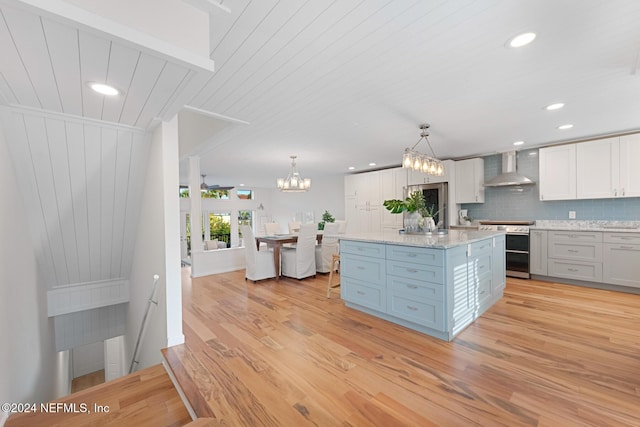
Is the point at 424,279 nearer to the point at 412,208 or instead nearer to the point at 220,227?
the point at 412,208

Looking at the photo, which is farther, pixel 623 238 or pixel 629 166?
pixel 629 166

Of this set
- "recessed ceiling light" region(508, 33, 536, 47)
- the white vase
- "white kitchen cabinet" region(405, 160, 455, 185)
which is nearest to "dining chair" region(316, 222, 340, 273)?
the white vase

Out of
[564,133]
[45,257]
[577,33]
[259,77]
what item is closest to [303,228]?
[259,77]

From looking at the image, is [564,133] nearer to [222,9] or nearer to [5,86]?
[222,9]

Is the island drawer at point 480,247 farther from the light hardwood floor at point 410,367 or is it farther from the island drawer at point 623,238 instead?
the island drawer at point 623,238

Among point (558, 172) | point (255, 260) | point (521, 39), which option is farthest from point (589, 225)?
point (255, 260)

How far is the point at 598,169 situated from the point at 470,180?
1.73 metres

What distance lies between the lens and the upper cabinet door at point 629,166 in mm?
3725

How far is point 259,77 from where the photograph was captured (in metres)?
2.20

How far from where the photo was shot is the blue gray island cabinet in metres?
2.42

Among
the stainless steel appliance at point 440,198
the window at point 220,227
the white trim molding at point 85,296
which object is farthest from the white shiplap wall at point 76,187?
the window at point 220,227

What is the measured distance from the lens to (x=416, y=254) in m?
2.57

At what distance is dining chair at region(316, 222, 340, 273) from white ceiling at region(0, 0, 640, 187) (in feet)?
6.85

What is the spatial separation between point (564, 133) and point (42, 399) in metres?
7.17
